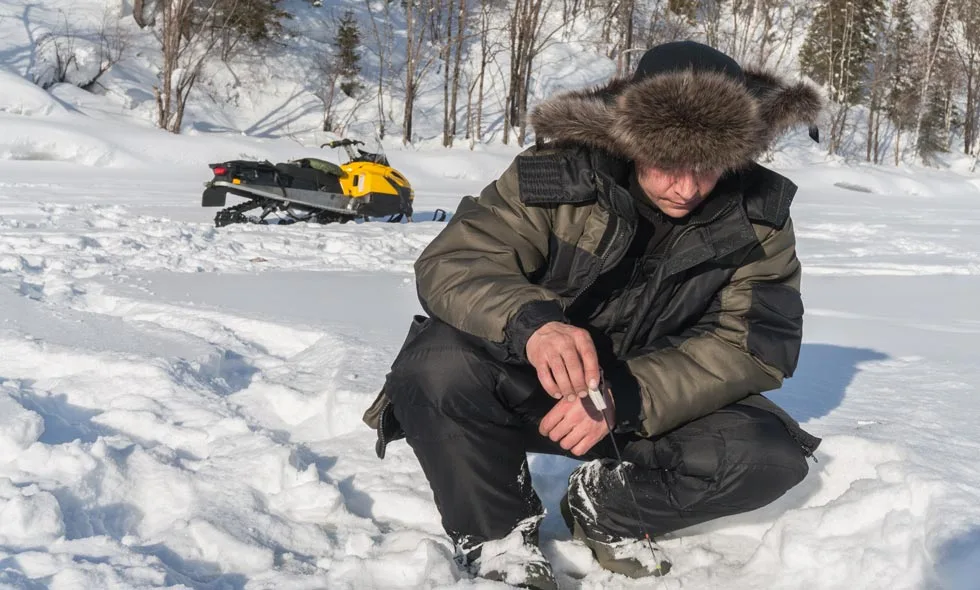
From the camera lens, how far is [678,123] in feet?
5.37

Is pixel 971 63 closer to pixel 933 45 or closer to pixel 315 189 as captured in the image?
pixel 933 45

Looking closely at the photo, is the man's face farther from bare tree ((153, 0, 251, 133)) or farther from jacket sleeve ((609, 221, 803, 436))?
bare tree ((153, 0, 251, 133))

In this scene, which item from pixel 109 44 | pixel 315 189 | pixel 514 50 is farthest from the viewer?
pixel 514 50

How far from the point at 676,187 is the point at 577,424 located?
19.8 inches

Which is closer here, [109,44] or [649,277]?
[649,277]

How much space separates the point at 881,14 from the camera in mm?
29703

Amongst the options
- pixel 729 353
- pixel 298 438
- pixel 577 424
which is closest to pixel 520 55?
pixel 298 438

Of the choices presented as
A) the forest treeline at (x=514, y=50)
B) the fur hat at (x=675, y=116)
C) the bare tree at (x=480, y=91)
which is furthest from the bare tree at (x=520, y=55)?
the fur hat at (x=675, y=116)

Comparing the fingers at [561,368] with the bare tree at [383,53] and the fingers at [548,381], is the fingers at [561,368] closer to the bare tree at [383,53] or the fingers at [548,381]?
the fingers at [548,381]

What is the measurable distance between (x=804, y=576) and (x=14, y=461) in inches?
63.4

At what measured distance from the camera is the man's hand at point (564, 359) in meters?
1.46

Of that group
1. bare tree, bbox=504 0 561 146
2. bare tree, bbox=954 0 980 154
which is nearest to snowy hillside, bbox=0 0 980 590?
bare tree, bbox=504 0 561 146

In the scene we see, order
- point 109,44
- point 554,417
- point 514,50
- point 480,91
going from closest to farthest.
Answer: point 554,417
point 109,44
point 480,91
point 514,50

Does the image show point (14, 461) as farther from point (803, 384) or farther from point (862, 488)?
point (803, 384)
